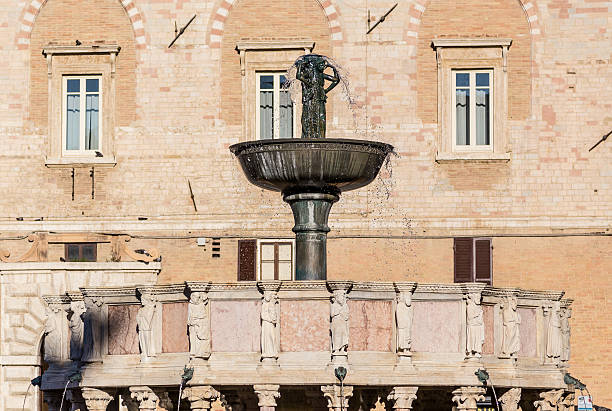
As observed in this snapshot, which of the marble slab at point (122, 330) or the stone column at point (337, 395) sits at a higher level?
the marble slab at point (122, 330)

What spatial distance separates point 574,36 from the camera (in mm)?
33438

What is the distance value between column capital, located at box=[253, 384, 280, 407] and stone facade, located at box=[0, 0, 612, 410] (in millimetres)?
12325

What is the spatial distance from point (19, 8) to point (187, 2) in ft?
10.8

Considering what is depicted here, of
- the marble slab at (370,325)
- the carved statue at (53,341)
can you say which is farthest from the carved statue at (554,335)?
the carved statue at (53,341)

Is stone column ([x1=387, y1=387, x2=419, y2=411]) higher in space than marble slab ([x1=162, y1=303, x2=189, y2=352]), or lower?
lower

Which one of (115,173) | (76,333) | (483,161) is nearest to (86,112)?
(115,173)

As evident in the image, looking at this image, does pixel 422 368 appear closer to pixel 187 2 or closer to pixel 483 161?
pixel 483 161

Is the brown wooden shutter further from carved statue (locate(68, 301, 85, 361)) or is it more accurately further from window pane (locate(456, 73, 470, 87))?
carved statue (locate(68, 301, 85, 361))

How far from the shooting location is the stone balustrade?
20844 mm

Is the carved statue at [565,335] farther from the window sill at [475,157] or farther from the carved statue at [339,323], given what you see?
the window sill at [475,157]

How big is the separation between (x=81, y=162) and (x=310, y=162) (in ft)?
40.0

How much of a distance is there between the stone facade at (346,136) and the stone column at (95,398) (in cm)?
1085

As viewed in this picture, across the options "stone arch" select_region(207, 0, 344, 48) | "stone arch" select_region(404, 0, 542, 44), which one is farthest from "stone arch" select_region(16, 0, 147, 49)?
"stone arch" select_region(404, 0, 542, 44)

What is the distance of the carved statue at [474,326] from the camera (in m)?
21.2
